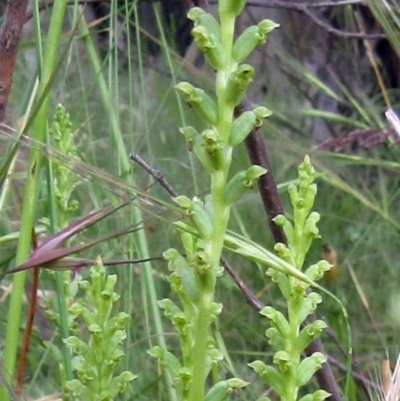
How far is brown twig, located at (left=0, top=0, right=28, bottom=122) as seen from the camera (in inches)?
27.9

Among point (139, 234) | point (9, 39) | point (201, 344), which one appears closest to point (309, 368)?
point (201, 344)

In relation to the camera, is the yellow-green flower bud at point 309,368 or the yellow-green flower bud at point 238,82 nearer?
the yellow-green flower bud at point 238,82

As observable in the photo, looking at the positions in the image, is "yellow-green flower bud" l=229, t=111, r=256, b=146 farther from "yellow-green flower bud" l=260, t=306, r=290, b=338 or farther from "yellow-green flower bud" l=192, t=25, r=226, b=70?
"yellow-green flower bud" l=260, t=306, r=290, b=338

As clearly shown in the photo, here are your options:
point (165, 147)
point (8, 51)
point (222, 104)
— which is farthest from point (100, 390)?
point (165, 147)

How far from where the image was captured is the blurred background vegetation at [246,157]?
95 cm

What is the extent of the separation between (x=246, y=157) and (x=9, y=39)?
0.72 meters

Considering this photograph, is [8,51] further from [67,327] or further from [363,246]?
[363,246]

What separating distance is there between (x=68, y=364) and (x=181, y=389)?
0.16 meters

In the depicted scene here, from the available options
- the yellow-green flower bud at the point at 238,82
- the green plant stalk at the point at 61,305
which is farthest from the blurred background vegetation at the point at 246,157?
the yellow-green flower bud at the point at 238,82

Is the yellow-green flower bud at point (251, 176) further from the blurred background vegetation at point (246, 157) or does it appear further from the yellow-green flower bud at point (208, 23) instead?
the blurred background vegetation at point (246, 157)

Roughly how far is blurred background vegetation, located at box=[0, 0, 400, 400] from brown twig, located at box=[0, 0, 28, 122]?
0.16 ft

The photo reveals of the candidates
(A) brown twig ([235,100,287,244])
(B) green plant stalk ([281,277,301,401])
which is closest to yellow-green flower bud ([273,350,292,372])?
(B) green plant stalk ([281,277,301,401])

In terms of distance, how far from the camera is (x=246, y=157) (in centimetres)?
139

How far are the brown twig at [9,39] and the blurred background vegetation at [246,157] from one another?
48 millimetres
